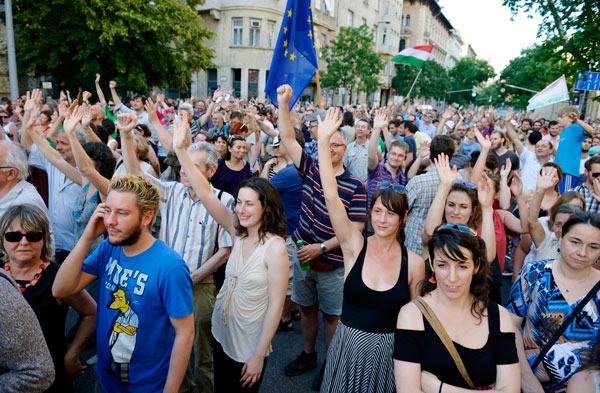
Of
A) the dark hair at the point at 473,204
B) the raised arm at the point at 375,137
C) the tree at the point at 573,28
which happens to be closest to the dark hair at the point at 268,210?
the dark hair at the point at 473,204

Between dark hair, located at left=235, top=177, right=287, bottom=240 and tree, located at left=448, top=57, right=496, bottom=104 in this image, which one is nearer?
dark hair, located at left=235, top=177, right=287, bottom=240

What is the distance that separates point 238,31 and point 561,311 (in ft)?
108

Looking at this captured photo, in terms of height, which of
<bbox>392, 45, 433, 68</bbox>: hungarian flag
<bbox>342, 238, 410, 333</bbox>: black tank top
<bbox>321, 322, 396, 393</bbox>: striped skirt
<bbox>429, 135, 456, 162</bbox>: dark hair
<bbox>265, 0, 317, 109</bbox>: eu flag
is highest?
<bbox>392, 45, 433, 68</bbox>: hungarian flag

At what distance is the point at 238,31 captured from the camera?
31.7 meters

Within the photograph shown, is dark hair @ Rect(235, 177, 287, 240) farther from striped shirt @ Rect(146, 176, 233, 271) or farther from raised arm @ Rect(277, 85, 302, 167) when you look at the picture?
raised arm @ Rect(277, 85, 302, 167)

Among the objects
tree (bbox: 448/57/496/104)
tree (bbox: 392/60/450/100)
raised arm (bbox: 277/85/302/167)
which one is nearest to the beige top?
raised arm (bbox: 277/85/302/167)

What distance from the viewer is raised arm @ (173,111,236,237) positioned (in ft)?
9.57

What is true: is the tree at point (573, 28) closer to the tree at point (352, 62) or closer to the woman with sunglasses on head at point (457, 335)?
the tree at point (352, 62)

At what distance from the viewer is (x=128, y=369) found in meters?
2.23

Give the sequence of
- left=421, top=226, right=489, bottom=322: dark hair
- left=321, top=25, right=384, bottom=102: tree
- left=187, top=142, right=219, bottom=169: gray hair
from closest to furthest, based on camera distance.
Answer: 1. left=421, top=226, right=489, bottom=322: dark hair
2. left=187, top=142, right=219, bottom=169: gray hair
3. left=321, top=25, right=384, bottom=102: tree

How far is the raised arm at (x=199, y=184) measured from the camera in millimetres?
2918

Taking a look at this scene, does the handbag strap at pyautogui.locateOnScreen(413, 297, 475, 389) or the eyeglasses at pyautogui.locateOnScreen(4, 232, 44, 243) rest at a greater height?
the eyeglasses at pyautogui.locateOnScreen(4, 232, 44, 243)

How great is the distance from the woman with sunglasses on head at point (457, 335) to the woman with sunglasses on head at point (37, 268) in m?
2.00

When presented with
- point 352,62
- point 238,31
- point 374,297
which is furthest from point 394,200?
point 238,31
